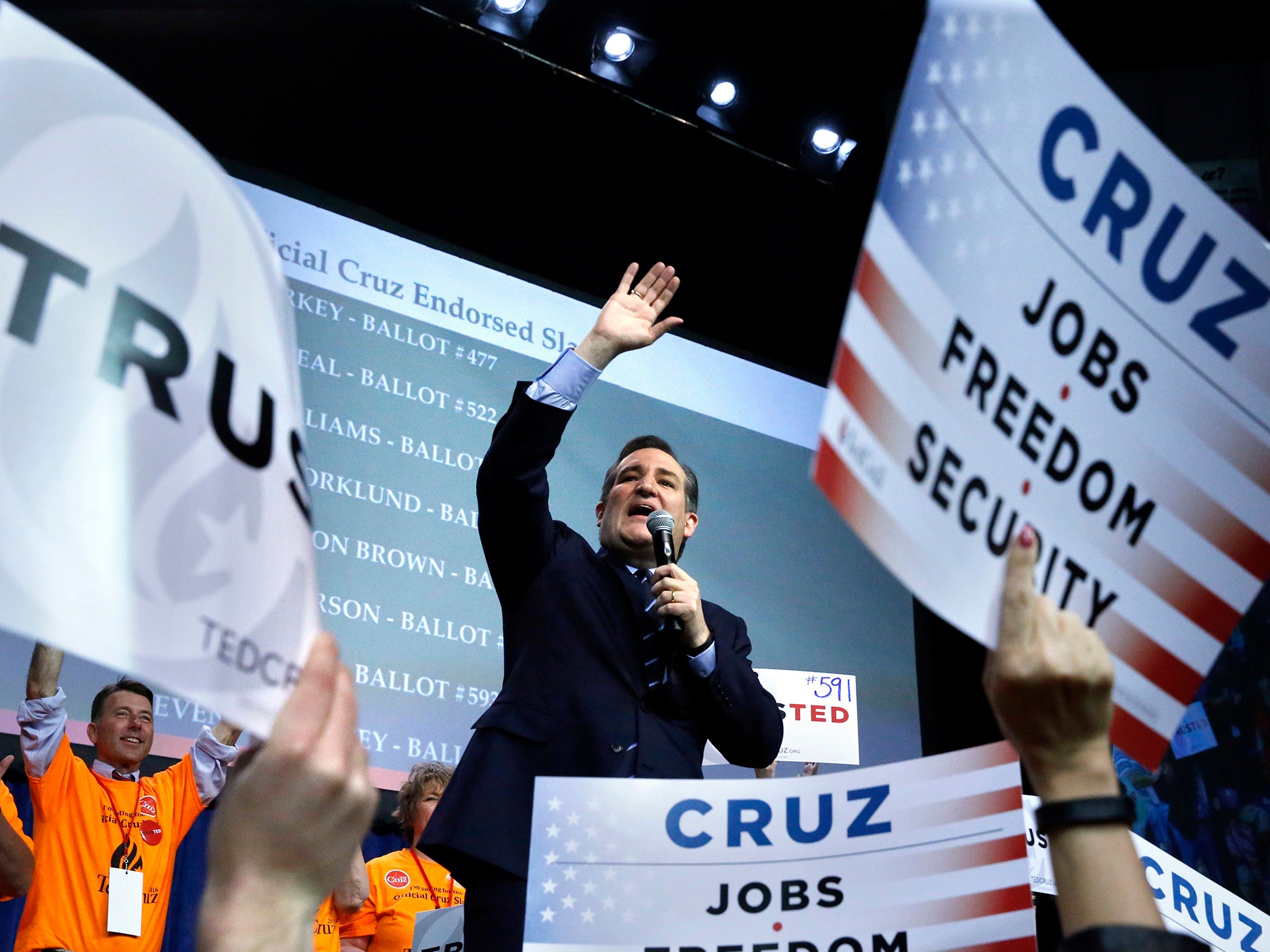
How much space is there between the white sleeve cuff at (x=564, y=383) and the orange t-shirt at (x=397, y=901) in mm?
2342

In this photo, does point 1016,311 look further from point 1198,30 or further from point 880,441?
point 1198,30

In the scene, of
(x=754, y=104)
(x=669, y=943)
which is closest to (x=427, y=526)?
(x=754, y=104)

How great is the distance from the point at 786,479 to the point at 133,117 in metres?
4.90

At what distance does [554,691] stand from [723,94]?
3673 mm

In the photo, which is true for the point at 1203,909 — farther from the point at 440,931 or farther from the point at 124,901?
the point at 124,901

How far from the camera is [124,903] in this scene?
11.4 ft

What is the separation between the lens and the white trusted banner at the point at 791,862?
158 cm

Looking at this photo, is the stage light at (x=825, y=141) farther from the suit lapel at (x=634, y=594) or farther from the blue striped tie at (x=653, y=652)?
the blue striped tie at (x=653, y=652)

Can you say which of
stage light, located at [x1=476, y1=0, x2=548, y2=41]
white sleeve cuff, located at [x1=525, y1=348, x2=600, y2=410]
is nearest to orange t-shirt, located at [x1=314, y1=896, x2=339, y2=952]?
white sleeve cuff, located at [x1=525, y1=348, x2=600, y2=410]

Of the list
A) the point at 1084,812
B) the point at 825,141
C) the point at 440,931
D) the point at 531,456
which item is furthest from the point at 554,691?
the point at 825,141

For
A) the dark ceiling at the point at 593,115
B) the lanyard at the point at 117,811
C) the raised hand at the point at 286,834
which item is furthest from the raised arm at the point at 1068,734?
the dark ceiling at the point at 593,115

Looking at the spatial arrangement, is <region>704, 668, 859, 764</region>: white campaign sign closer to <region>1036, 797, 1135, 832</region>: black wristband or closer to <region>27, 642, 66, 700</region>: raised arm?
<region>27, 642, 66, 700</region>: raised arm

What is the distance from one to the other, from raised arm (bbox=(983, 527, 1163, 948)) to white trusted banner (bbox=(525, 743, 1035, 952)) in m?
0.79

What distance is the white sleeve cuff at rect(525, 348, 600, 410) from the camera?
2.03 meters
